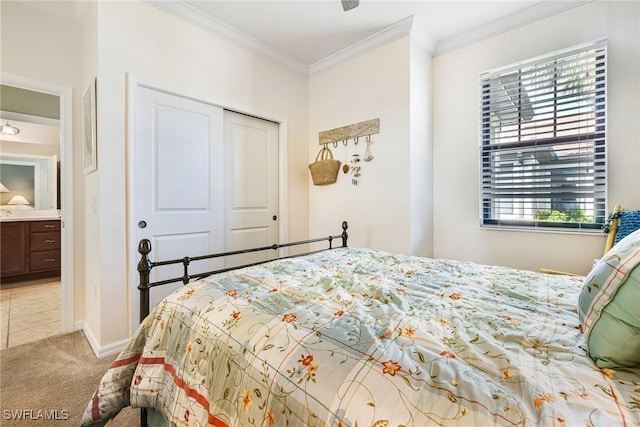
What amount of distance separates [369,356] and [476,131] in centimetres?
261

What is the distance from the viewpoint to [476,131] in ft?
8.58

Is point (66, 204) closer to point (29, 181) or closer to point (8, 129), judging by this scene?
point (8, 129)

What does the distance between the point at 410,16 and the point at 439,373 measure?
282 cm

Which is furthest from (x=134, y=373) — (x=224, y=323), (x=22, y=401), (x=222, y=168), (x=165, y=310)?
(x=222, y=168)

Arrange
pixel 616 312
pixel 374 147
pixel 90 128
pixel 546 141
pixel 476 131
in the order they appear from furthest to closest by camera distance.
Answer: pixel 374 147
pixel 476 131
pixel 546 141
pixel 90 128
pixel 616 312

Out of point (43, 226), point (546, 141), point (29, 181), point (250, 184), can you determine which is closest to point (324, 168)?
point (250, 184)

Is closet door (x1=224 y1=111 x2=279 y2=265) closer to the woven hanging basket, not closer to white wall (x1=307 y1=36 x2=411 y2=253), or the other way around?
the woven hanging basket

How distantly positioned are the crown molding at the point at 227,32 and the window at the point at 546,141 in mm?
1976

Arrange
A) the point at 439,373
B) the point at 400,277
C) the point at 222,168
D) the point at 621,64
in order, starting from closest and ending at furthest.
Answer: the point at 439,373, the point at 400,277, the point at 621,64, the point at 222,168

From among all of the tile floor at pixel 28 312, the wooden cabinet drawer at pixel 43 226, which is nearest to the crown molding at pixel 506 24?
the tile floor at pixel 28 312

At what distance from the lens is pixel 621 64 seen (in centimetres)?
199

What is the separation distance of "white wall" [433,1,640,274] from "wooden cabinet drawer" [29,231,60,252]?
17.4ft

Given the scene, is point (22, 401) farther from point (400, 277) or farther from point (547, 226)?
point (547, 226)

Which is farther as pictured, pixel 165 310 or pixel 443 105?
pixel 443 105
